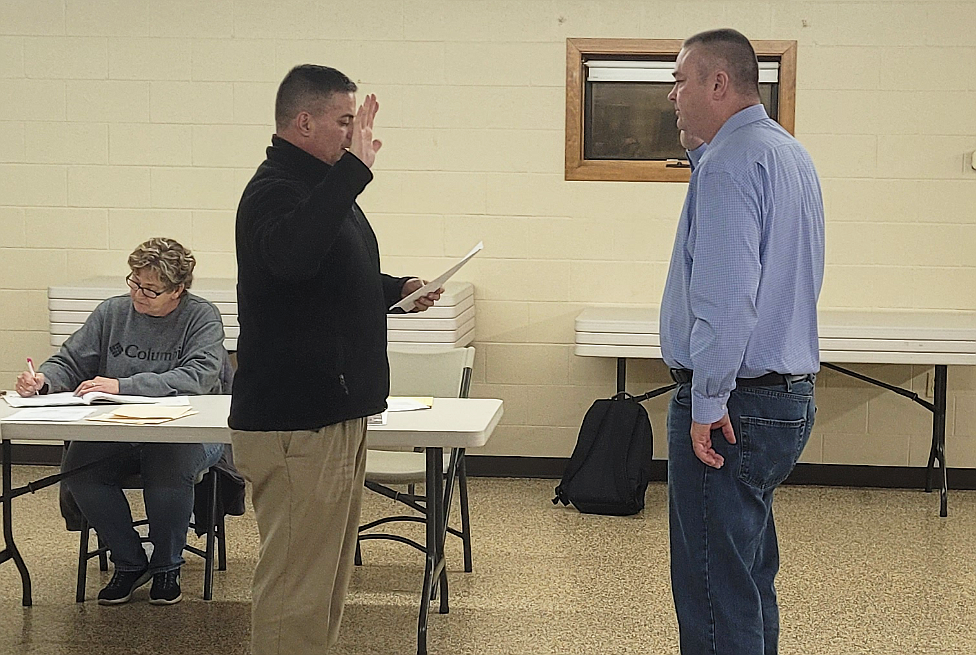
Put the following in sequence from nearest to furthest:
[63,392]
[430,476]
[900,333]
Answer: [430,476], [63,392], [900,333]

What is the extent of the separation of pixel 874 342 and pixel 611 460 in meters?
1.21

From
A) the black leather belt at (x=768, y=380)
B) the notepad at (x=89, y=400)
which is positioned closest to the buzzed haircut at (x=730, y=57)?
the black leather belt at (x=768, y=380)

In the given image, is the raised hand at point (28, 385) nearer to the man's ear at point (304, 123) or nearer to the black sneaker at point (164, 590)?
the black sneaker at point (164, 590)

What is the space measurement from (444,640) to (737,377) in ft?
5.02

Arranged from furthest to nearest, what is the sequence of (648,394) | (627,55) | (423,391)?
(627,55) → (648,394) → (423,391)

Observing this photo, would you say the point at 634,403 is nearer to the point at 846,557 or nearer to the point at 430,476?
the point at 846,557

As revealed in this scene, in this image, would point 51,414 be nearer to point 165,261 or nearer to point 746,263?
point 165,261

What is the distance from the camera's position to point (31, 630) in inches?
144

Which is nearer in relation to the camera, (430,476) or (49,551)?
(430,476)

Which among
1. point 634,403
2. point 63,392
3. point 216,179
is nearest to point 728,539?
point 63,392

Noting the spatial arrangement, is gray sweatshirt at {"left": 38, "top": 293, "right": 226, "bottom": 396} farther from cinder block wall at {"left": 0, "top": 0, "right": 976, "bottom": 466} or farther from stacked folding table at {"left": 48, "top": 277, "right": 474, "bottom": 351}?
cinder block wall at {"left": 0, "top": 0, "right": 976, "bottom": 466}

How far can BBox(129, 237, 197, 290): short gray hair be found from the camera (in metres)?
3.92

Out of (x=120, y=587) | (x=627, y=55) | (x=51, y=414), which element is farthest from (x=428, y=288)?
(x=627, y=55)

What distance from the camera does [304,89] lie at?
260 centimetres
